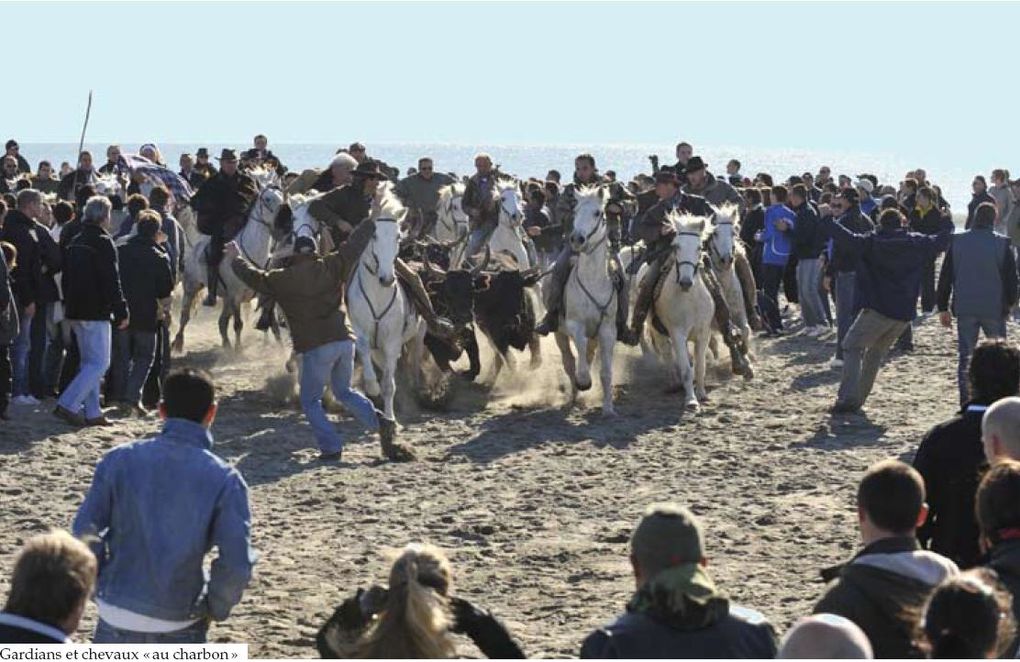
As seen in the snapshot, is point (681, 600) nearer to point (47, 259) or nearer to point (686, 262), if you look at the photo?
point (47, 259)

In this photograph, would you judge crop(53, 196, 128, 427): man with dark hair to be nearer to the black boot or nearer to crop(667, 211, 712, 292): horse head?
the black boot

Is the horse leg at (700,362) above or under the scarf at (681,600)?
under

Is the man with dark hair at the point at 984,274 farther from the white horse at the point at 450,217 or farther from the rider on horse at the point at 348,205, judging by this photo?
the white horse at the point at 450,217

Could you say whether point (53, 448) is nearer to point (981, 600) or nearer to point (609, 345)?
point (609, 345)

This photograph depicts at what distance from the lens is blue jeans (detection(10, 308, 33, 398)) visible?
54.1ft

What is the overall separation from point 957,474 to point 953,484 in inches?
1.8

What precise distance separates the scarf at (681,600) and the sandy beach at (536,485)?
157 inches

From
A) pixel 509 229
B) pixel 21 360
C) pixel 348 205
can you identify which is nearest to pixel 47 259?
pixel 21 360

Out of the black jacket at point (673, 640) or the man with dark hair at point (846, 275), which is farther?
the man with dark hair at point (846, 275)

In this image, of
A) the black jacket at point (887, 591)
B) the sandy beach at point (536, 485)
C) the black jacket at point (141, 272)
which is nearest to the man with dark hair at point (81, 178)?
the sandy beach at point (536, 485)

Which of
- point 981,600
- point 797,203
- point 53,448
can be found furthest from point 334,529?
point 797,203

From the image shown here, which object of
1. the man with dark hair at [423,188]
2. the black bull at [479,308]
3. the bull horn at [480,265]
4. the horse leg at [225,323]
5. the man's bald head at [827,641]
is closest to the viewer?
→ the man's bald head at [827,641]

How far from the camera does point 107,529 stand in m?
6.36

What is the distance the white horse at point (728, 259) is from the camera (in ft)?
63.4
